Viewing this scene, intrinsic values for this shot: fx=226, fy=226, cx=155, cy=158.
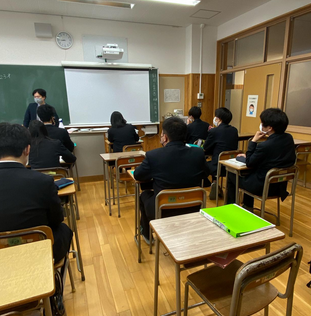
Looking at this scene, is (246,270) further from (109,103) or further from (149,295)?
(109,103)

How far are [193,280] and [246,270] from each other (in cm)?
52

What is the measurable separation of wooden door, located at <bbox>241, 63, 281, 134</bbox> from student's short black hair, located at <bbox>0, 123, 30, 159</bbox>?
14.3ft

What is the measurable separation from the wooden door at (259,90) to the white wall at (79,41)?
1.67m

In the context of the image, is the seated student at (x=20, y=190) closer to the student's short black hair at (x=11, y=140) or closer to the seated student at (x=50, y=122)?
the student's short black hair at (x=11, y=140)

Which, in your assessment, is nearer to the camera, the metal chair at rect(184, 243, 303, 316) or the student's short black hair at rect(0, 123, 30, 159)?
the metal chair at rect(184, 243, 303, 316)

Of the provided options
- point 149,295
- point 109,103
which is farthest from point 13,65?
point 149,295

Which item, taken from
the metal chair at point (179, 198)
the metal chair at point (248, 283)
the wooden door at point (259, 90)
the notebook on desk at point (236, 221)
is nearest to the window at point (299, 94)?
the wooden door at point (259, 90)

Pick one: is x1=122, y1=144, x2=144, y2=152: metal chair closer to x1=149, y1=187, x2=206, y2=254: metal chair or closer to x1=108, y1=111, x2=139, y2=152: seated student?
x1=108, y1=111, x2=139, y2=152: seated student

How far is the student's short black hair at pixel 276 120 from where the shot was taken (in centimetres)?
224

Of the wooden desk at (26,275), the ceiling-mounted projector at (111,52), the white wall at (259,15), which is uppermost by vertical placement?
the white wall at (259,15)

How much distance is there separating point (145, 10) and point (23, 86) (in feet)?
9.13

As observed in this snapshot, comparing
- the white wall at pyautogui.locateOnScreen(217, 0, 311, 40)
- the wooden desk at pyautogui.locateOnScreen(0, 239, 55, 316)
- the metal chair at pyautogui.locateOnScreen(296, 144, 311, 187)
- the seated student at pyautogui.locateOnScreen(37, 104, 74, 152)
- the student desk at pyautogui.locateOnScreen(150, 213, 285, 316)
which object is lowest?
the metal chair at pyautogui.locateOnScreen(296, 144, 311, 187)

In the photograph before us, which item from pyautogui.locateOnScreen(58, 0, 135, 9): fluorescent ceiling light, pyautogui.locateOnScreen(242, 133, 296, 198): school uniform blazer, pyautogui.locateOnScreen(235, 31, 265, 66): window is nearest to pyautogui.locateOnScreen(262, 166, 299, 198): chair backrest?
pyautogui.locateOnScreen(242, 133, 296, 198): school uniform blazer

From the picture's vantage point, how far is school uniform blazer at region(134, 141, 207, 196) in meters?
1.77
